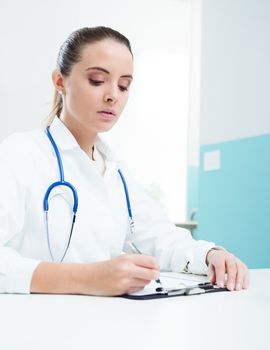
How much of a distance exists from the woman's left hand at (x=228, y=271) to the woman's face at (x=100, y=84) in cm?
45

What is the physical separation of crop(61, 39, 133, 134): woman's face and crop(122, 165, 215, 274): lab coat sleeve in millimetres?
256

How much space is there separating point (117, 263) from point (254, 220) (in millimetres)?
1815

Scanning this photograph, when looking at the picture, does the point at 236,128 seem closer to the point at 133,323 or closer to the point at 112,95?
the point at 112,95

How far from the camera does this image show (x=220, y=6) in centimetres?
291

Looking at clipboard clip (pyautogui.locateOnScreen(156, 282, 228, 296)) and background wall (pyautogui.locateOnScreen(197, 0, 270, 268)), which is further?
background wall (pyautogui.locateOnScreen(197, 0, 270, 268))

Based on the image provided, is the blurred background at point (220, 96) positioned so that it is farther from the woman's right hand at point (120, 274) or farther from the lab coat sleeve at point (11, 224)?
the woman's right hand at point (120, 274)

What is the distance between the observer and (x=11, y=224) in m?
1.07

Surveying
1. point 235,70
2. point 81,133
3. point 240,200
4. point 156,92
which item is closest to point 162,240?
point 81,133

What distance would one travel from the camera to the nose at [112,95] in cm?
125

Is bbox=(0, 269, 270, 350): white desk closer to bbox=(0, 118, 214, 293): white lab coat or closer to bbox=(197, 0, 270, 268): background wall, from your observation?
bbox=(0, 118, 214, 293): white lab coat

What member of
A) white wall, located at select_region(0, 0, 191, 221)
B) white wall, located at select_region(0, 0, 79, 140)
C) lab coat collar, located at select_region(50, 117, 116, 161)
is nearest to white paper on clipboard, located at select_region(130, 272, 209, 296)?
lab coat collar, located at select_region(50, 117, 116, 161)

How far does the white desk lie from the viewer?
22.2 inches

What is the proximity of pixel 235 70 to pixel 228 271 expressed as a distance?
1.90m

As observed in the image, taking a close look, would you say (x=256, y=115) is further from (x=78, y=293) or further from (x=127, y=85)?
(x=78, y=293)
